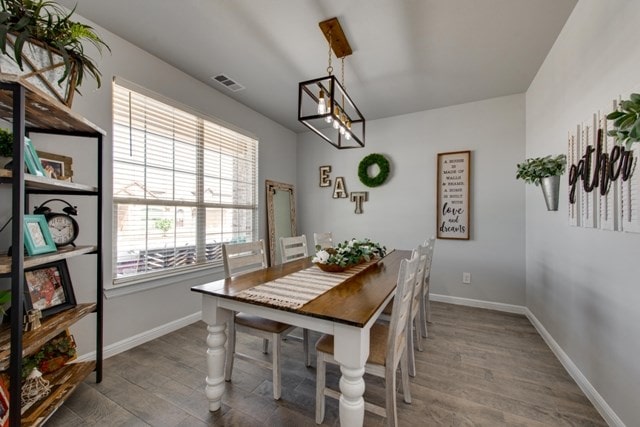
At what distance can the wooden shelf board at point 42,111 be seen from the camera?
1.17 m

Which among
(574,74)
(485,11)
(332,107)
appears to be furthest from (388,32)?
(574,74)

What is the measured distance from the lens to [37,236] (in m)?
1.47

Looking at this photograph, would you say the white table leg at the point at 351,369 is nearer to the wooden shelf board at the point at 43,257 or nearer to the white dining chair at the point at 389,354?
the white dining chair at the point at 389,354

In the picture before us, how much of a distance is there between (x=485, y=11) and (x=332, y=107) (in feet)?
4.36

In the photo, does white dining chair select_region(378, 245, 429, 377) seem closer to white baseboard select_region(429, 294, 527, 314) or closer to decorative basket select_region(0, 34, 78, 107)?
white baseboard select_region(429, 294, 527, 314)

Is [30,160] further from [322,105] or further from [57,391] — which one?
[322,105]

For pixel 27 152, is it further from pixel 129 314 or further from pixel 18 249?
pixel 129 314

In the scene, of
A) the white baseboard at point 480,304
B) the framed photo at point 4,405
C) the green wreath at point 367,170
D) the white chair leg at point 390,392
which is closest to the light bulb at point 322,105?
the white chair leg at point 390,392

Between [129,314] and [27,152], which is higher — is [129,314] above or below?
below

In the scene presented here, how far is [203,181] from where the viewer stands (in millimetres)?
3012

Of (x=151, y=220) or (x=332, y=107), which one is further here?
(x=151, y=220)

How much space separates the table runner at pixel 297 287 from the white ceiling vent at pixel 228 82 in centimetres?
227

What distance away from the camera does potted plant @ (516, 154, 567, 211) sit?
2.16m

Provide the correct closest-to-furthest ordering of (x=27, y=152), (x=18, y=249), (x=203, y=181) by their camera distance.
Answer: (x=18, y=249), (x=27, y=152), (x=203, y=181)
